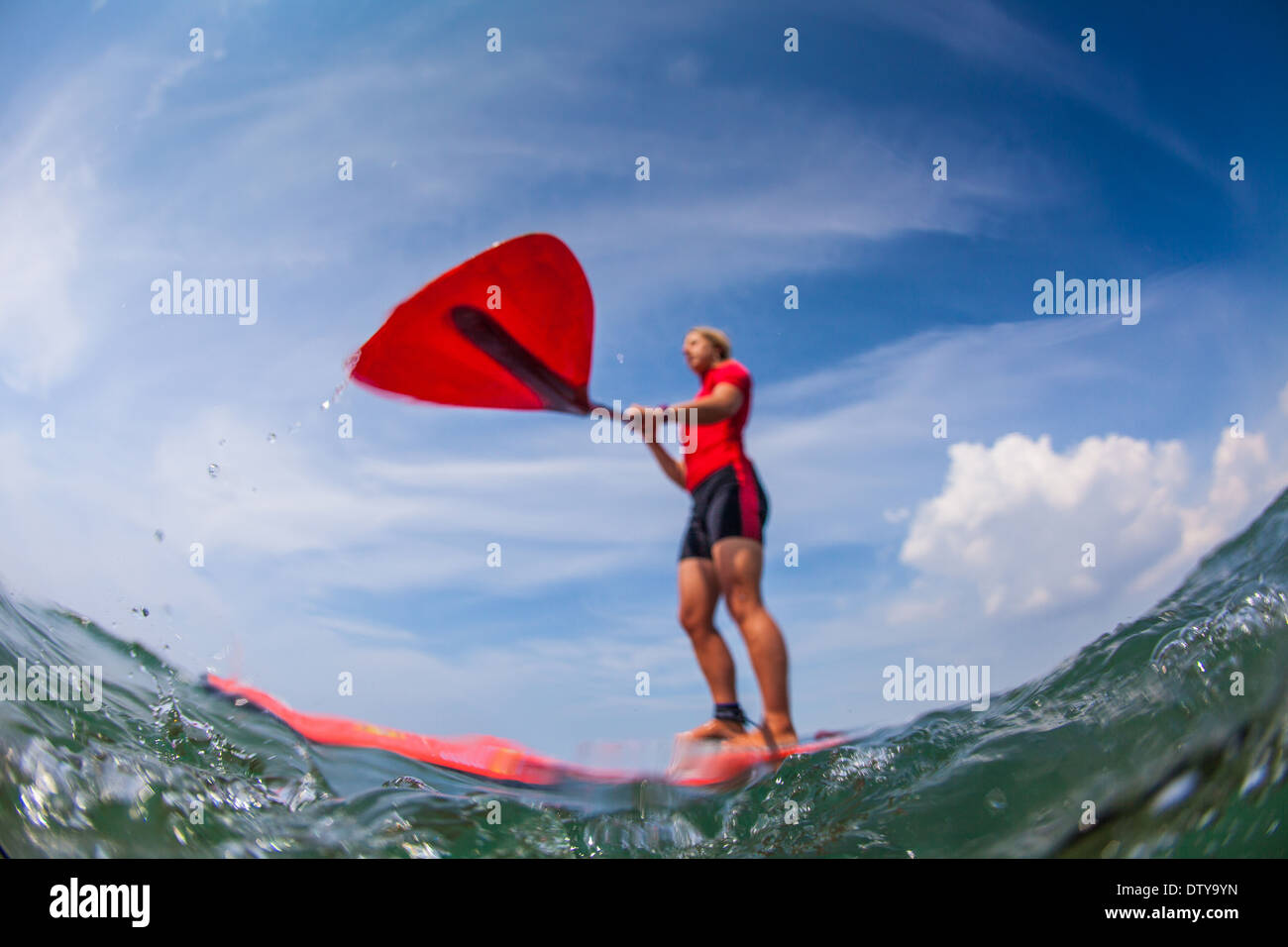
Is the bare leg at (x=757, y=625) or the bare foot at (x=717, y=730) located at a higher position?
the bare leg at (x=757, y=625)

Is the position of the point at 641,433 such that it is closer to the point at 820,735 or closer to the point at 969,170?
the point at 820,735

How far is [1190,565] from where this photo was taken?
3.29 metres

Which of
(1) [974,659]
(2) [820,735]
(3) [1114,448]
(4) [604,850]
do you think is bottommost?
(4) [604,850]

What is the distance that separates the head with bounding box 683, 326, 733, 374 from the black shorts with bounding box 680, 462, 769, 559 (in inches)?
15.6

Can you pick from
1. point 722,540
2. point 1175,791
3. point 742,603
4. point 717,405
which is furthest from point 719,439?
point 1175,791

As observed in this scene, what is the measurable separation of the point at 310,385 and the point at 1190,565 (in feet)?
12.2

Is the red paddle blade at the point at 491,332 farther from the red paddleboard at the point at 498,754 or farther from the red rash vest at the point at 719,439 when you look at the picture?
the red paddleboard at the point at 498,754

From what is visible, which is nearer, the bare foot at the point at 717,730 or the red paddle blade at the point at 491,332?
the bare foot at the point at 717,730

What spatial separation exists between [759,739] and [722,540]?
71 cm

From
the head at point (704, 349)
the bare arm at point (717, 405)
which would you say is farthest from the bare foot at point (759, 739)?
the head at point (704, 349)

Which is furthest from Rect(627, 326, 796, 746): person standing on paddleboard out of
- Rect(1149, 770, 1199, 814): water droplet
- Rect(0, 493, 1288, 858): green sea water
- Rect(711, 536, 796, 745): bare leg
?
Rect(1149, 770, 1199, 814): water droplet

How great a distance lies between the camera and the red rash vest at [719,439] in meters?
2.81

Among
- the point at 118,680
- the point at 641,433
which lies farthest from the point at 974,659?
the point at 118,680

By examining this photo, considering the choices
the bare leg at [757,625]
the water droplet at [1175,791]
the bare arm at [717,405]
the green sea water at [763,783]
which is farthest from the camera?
the water droplet at [1175,791]
